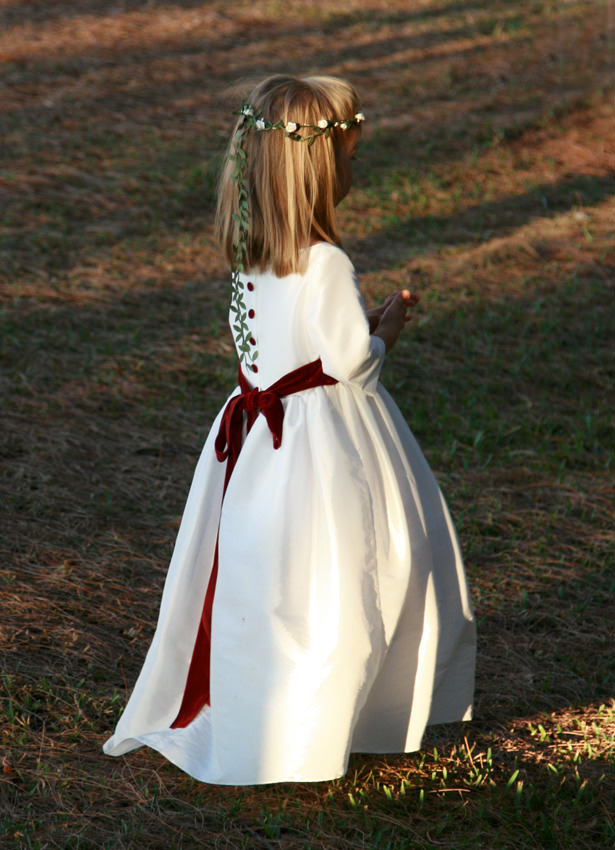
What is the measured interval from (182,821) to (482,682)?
1238mm

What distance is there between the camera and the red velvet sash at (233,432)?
2.67 m

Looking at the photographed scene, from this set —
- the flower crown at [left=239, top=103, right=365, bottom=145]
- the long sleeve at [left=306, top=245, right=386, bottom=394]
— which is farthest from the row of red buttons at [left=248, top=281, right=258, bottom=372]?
the flower crown at [left=239, top=103, right=365, bottom=145]

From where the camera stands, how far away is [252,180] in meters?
2.64

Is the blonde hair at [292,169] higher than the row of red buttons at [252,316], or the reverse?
the blonde hair at [292,169]

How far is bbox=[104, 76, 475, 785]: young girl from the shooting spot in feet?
8.43

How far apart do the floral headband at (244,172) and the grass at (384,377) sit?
465mm

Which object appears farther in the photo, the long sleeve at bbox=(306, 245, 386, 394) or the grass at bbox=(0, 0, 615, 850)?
the grass at bbox=(0, 0, 615, 850)

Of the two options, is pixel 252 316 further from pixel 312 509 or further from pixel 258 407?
pixel 312 509

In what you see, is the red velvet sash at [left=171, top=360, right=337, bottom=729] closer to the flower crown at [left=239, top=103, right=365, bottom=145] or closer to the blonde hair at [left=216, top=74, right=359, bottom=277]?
the blonde hair at [left=216, top=74, right=359, bottom=277]

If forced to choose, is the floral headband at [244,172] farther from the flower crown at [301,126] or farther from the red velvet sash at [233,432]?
the red velvet sash at [233,432]

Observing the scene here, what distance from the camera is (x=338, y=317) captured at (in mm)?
2531

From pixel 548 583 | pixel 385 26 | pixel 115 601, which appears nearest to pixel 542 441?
pixel 548 583

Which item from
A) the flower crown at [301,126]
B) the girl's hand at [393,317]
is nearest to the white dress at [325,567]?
the girl's hand at [393,317]

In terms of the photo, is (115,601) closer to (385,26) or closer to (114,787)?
(114,787)
